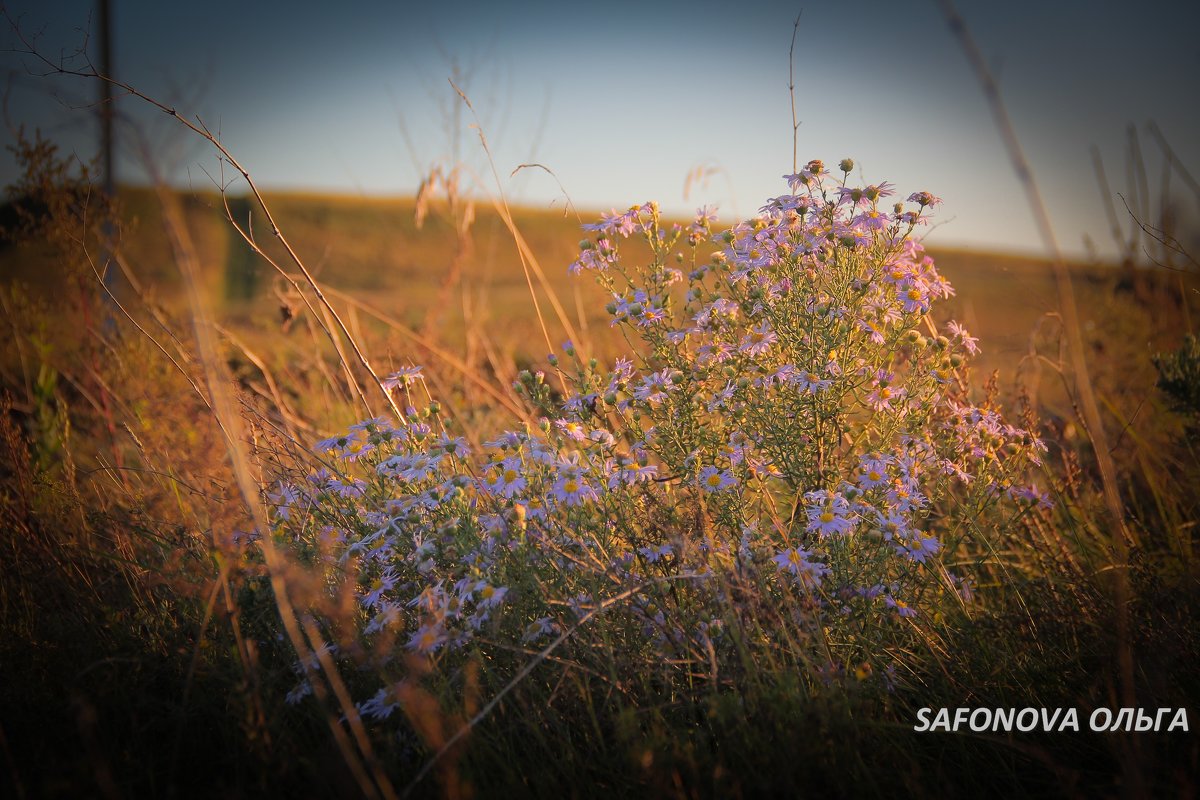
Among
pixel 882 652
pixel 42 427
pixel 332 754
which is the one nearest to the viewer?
pixel 332 754

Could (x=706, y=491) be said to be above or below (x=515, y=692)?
above

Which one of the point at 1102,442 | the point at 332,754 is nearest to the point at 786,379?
the point at 1102,442

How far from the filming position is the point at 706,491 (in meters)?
2.12

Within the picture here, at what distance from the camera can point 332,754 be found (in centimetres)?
166

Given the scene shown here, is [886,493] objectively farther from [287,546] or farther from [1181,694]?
[287,546]

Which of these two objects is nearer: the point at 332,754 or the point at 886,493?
the point at 332,754

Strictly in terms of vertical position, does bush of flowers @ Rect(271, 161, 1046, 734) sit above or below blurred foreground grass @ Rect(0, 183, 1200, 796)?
above

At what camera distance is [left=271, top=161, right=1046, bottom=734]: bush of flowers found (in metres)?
1.84

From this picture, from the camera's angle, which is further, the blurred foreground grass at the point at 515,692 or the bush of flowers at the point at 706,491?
the bush of flowers at the point at 706,491

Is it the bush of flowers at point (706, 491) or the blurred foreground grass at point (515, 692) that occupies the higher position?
the bush of flowers at point (706, 491)

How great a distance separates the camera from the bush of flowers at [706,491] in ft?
6.02

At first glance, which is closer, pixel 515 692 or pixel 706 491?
pixel 515 692

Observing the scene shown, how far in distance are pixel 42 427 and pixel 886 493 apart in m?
4.30

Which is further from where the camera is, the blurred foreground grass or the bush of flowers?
the bush of flowers
